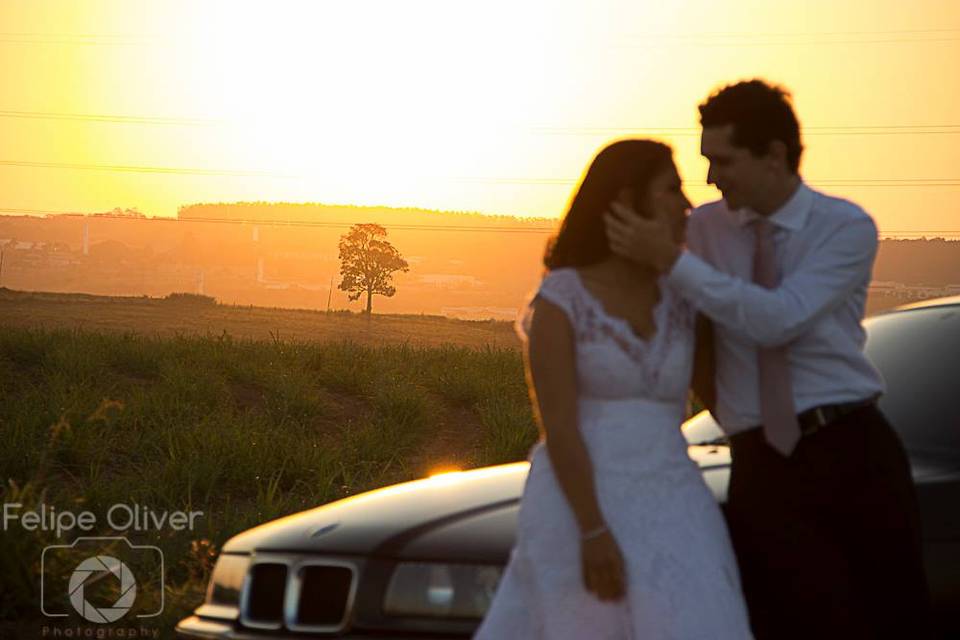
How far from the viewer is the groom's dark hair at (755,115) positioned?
11.0 feet

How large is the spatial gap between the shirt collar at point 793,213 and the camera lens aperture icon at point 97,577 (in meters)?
4.71

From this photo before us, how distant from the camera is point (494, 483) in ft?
13.3

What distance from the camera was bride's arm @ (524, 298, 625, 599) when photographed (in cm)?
296

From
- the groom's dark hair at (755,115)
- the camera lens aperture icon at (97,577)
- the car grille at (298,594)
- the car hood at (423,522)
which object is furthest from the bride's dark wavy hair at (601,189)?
the camera lens aperture icon at (97,577)

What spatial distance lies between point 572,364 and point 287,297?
555 ft

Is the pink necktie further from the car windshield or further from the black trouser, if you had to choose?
the car windshield

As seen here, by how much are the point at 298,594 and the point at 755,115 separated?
1647mm

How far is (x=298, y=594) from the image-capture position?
12.0 feet

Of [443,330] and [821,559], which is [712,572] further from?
[443,330]

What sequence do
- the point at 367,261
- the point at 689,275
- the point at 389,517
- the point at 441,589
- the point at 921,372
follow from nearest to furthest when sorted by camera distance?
the point at 689,275, the point at 441,589, the point at 389,517, the point at 921,372, the point at 367,261

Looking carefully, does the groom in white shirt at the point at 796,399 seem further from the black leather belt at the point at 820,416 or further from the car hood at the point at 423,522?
the car hood at the point at 423,522

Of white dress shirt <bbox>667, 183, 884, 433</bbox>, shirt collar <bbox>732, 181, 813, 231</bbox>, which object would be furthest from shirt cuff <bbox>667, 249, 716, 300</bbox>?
shirt collar <bbox>732, 181, 813, 231</bbox>

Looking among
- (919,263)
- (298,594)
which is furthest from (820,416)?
(919,263)

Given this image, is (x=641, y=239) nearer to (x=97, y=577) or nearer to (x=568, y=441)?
(x=568, y=441)
